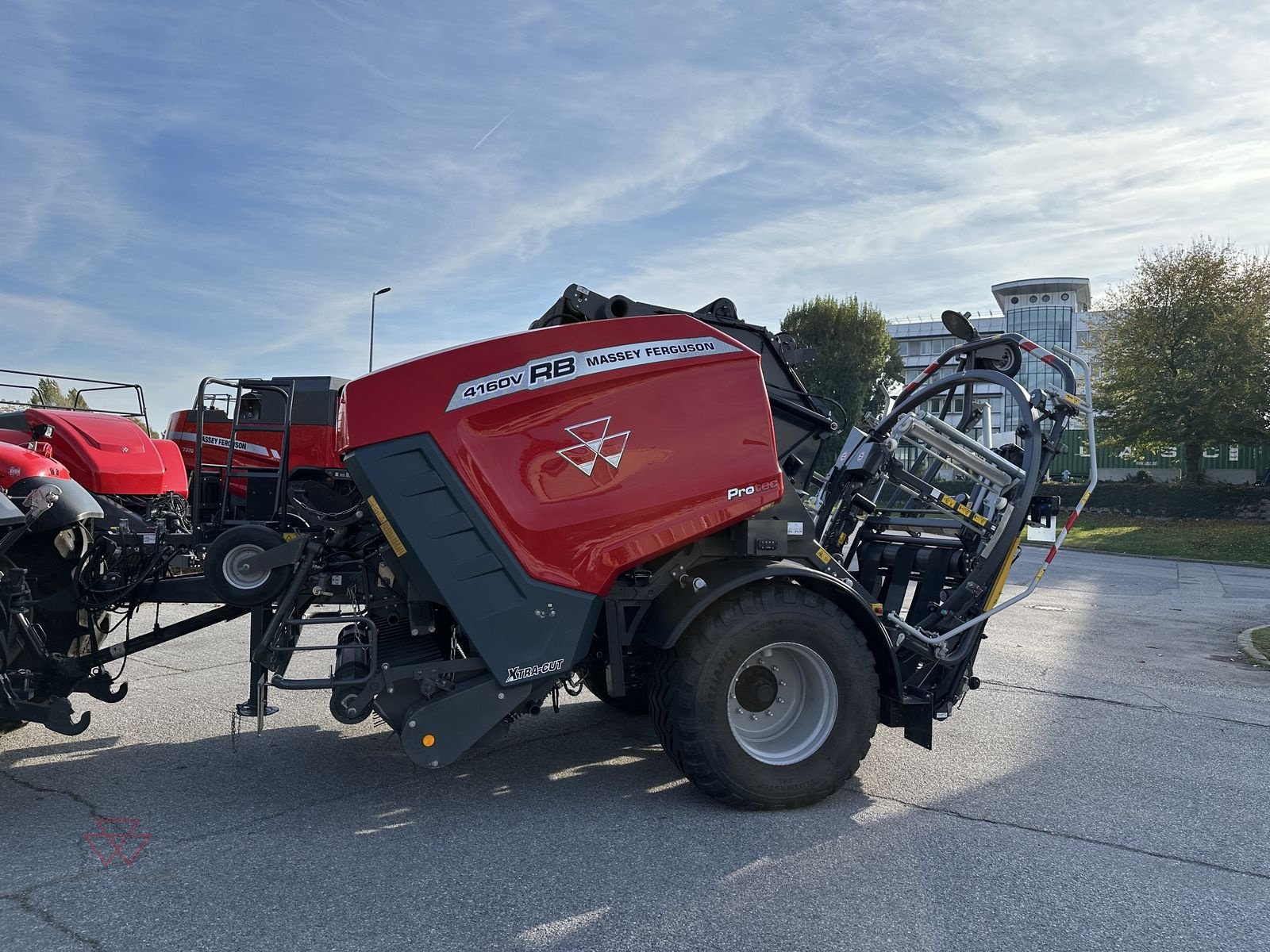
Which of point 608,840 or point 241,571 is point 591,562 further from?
point 241,571

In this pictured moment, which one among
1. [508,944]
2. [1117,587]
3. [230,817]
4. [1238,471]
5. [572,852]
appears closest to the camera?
[508,944]

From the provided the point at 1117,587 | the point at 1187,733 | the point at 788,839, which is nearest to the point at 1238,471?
the point at 1117,587

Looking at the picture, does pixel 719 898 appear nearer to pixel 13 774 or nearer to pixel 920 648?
pixel 920 648

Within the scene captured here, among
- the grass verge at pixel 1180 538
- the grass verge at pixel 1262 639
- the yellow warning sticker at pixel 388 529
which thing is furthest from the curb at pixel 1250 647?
the grass verge at pixel 1180 538

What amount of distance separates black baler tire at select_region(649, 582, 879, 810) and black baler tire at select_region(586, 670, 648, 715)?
1.07m

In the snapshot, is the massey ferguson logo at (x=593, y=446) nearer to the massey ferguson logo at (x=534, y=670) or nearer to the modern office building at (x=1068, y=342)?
the massey ferguson logo at (x=534, y=670)

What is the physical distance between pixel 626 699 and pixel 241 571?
101 inches

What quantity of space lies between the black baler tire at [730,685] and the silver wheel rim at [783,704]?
0.06 meters

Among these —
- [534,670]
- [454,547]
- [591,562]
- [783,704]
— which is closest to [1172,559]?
[783,704]

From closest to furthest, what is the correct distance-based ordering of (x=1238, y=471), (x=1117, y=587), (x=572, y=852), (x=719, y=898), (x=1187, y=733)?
1. (x=719, y=898)
2. (x=572, y=852)
3. (x=1187, y=733)
4. (x=1117, y=587)
5. (x=1238, y=471)

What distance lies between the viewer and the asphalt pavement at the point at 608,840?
11.0 feet

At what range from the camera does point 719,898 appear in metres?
3.58

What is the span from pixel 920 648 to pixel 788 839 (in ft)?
4.70

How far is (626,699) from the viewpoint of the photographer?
606 cm
